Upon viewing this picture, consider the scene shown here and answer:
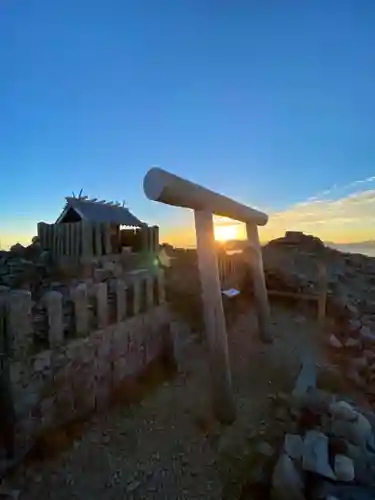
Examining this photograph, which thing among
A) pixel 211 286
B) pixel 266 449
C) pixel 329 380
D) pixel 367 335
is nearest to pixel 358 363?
pixel 367 335

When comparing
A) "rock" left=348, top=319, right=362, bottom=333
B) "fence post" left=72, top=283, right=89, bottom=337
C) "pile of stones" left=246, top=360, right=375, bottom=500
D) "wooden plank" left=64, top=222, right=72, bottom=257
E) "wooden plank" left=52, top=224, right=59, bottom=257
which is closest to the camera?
"pile of stones" left=246, top=360, right=375, bottom=500

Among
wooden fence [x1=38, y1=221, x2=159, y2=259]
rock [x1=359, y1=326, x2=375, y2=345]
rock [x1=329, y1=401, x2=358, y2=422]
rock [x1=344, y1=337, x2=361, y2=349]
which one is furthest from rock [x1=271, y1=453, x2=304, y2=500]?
wooden fence [x1=38, y1=221, x2=159, y2=259]

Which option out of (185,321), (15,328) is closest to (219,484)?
(15,328)

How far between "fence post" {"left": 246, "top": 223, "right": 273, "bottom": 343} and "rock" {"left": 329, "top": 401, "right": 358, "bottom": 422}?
298cm

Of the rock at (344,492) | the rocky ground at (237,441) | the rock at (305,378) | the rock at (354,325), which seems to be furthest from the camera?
the rock at (354,325)

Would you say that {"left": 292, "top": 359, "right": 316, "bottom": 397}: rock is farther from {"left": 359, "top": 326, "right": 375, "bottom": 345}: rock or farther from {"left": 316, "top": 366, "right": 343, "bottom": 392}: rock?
{"left": 359, "top": 326, "right": 375, "bottom": 345}: rock

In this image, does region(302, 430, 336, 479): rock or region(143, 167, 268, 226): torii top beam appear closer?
region(302, 430, 336, 479): rock

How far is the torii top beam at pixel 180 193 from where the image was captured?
384 centimetres

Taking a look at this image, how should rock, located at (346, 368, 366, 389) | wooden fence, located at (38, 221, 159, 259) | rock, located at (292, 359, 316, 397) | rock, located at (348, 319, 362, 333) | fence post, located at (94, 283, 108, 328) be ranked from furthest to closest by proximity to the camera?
wooden fence, located at (38, 221, 159, 259)
rock, located at (348, 319, 362, 333)
rock, located at (346, 368, 366, 389)
rock, located at (292, 359, 316, 397)
fence post, located at (94, 283, 108, 328)

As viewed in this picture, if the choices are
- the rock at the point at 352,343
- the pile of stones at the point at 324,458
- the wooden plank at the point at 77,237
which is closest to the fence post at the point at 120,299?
the pile of stones at the point at 324,458

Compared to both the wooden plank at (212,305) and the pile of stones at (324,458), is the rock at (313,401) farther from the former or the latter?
the wooden plank at (212,305)

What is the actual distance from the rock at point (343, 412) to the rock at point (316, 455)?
12.7 inches

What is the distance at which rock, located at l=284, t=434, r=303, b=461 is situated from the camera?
3.42 metres

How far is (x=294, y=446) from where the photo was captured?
3.53 meters
